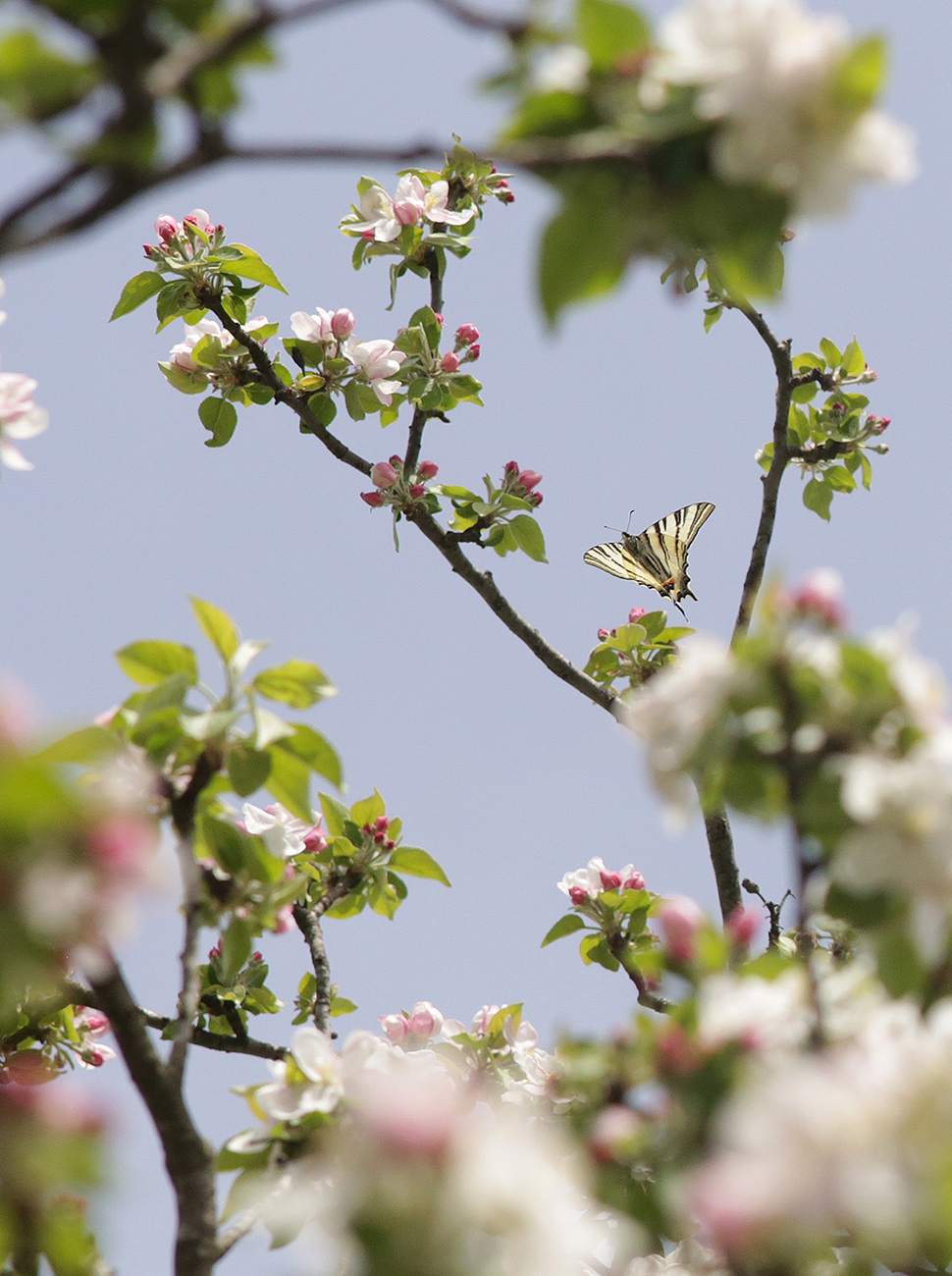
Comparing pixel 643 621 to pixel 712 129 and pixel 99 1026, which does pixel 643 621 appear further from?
pixel 712 129

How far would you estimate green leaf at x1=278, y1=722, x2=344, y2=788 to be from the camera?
1.56 metres

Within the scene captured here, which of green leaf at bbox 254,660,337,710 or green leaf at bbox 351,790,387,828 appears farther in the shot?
green leaf at bbox 351,790,387,828

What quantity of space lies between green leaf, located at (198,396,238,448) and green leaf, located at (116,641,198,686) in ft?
7.36

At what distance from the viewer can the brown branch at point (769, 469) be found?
3.54m

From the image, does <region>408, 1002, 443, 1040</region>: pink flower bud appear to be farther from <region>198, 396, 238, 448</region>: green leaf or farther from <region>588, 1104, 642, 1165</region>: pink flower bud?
<region>198, 396, 238, 448</region>: green leaf

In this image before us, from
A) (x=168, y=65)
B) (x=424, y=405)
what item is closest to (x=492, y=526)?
(x=424, y=405)

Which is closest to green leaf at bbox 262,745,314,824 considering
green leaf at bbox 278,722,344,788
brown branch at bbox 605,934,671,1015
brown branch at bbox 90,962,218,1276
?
green leaf at bbox 278,722,344,788

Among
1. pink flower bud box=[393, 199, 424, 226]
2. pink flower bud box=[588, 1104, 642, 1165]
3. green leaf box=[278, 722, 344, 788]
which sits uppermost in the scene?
pink flower bud box=[393, 199, 424, 226]

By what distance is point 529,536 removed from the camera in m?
3.59

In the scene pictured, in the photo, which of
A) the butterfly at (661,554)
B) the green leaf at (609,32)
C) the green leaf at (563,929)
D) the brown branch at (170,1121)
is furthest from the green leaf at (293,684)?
the butterfly at (661,554)

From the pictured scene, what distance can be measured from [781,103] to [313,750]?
3.33 ft

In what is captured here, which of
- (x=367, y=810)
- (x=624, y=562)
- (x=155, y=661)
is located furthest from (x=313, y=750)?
(x=624, y=562)

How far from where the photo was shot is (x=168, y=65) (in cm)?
102

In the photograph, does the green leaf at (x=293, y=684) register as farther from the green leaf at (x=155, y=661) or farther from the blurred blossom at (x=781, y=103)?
the blurred blossom at (x=781, y=103)
